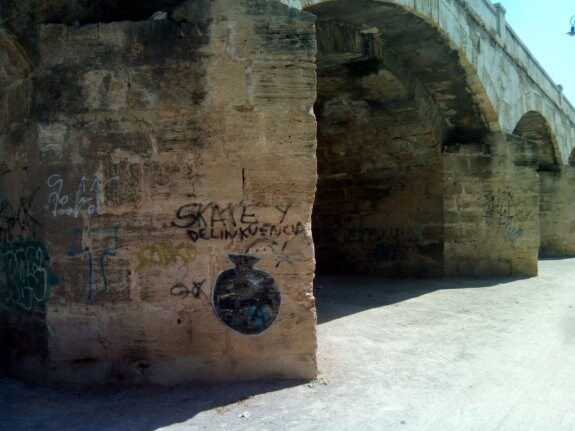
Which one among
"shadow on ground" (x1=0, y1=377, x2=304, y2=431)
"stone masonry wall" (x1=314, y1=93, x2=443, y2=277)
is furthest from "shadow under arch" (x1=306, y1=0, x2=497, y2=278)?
"shadow on ground" (x1=0, y1=377, x2=304, y2=431)

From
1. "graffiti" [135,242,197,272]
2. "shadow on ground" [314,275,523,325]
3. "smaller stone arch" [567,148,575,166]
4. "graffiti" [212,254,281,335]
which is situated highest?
"smaller stone arch" [567,148,575,166]

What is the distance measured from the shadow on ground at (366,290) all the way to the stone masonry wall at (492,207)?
1.26ft

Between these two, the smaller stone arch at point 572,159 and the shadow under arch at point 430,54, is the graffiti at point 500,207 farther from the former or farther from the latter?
A: the smaller stone arch at point 572,159

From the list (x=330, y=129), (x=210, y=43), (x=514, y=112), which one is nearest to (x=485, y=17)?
(x=514, y=112)

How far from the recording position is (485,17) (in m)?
8.95

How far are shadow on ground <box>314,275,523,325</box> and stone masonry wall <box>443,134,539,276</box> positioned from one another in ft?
1.26

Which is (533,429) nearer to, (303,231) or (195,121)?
(303,231)

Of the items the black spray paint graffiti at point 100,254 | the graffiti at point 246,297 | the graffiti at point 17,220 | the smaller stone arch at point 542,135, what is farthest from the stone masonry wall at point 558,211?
the graffiti at point 17,220

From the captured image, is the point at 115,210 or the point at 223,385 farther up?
the point at 115,210

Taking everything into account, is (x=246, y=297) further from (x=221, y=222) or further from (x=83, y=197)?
(x=83, y=197)

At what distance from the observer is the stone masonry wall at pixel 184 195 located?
3.51 m

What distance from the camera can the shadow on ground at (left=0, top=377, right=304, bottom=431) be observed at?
9.75ft

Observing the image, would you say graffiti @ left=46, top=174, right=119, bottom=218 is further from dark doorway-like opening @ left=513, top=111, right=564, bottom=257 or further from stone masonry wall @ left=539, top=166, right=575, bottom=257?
stone masonry wall @ left=539, top=166, right=575, bottom=257

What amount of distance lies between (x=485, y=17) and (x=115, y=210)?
309 inches
